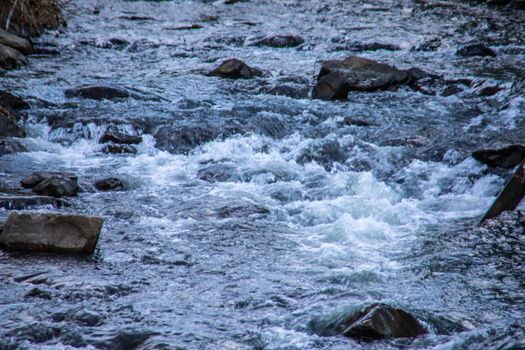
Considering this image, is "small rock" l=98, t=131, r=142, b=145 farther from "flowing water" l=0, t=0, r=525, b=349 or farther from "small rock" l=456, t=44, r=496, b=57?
"small rock" l=456, t=44, r=496, b=57

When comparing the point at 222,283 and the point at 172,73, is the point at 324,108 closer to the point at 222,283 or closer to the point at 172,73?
the point at 172,73

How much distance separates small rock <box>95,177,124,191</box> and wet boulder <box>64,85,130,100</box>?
3194 mm

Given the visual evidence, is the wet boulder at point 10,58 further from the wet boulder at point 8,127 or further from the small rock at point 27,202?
the small rock at point 27,202

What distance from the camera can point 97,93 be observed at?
31.6 feet

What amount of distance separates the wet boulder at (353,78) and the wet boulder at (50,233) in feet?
18.2

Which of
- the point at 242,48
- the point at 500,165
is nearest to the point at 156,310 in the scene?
the point at 500,165

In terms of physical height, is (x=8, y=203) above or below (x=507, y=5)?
below

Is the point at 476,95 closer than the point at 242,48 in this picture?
Yes

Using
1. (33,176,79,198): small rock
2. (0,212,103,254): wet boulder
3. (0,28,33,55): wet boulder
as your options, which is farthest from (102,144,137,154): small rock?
(0,28,33,55): wet boulder

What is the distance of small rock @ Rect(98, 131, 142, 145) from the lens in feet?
26.7

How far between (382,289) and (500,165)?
323cm

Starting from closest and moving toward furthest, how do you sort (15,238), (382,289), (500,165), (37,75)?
(382,289) → (15,238) → (500,165) → (37,75)

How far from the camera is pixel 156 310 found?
4.08m

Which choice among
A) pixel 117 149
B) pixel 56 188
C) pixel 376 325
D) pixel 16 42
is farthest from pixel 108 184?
pixel 16 42
